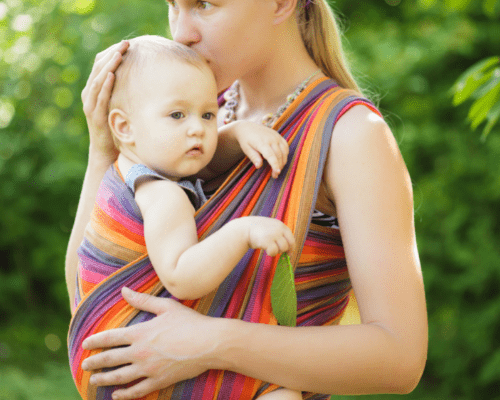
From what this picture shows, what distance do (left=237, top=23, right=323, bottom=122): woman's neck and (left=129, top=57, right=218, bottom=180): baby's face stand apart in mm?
317

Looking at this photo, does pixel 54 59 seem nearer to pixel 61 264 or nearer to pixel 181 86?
pixel 61 264

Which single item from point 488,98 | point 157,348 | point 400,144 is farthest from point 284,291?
point 400,144

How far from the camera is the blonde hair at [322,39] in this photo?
1.67 metres

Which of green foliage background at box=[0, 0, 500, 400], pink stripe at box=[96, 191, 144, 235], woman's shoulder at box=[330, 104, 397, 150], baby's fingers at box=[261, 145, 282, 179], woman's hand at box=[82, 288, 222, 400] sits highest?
woman's shoulder at box=[330, 104, 397, 150]

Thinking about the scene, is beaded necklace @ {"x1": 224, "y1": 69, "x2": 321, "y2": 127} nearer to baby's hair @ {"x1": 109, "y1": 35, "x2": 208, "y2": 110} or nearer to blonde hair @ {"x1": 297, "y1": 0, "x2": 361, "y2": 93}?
blonde hair @ {"x1": 297, "y1": 0, "x2": 361, "y2": 93}

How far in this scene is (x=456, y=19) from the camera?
3734 millimetres

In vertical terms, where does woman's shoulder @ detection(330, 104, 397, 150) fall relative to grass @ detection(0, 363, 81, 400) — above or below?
above

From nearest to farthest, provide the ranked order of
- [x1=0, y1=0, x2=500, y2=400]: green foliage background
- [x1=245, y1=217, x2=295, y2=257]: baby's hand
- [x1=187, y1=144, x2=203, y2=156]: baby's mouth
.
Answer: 1. [x1=245, y1=217, x2=295, y2=257]: baby's hand
2. [x1=187, y1=144, x2=203, y2=156]: baby's mouth
3. [x1=0, y1=0, x2=500, y2=400]: green foliage background

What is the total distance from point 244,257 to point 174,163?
11.2 inches

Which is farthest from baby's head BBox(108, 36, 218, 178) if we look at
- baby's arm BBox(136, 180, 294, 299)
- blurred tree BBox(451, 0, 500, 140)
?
blurred tree BBox(451, 0, 500, 140)

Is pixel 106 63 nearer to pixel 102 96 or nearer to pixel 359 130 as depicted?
pixel 102 96

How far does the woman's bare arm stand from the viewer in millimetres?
1249

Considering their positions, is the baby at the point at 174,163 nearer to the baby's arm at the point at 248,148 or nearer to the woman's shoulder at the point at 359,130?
the baby's arm at the point at 248,148

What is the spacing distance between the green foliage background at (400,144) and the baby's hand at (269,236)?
219cm
